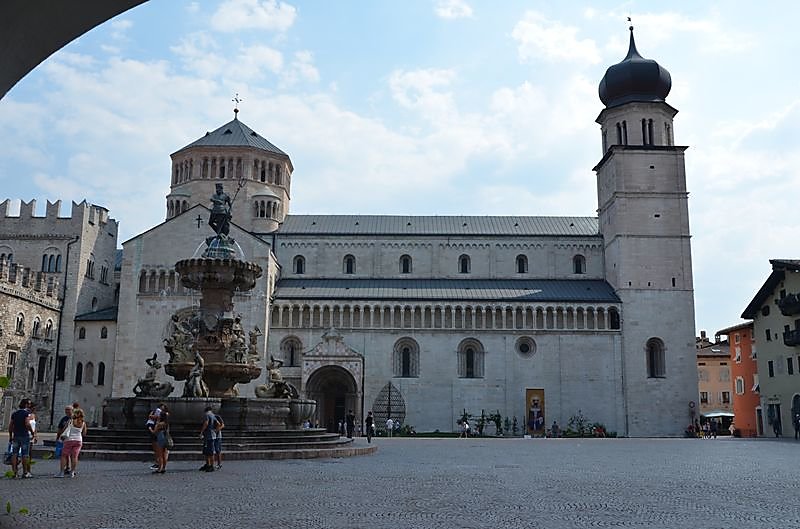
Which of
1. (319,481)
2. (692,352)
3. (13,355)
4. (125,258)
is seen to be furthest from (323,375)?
(319,481)

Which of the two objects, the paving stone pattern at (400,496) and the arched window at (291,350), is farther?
the arched window at (291,350)

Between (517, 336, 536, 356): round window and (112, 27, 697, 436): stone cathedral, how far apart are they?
82mm

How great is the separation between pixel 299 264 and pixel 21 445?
45787 millimetres

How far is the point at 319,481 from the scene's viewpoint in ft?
49.9

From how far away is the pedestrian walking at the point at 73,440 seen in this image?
621 inches

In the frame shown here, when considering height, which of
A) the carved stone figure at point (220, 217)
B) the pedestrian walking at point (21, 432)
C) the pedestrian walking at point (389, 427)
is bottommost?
the pedestrian walking at point (389, 427)

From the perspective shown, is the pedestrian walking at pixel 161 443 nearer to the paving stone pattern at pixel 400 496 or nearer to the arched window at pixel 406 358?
the paving stone pattern at pixel 400 496

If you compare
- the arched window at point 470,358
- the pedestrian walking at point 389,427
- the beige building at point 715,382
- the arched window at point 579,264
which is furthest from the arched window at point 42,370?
the beige building at point 715,382

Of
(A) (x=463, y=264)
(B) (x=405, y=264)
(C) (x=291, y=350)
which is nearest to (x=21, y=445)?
(C) (x=291, y=350)

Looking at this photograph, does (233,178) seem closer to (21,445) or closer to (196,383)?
(196,383)

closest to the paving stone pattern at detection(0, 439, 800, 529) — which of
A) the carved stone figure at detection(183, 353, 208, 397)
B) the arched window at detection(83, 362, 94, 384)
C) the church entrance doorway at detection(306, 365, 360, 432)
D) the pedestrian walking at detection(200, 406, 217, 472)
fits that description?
the pedestrian walking at detection(200, 406, 217, 472)

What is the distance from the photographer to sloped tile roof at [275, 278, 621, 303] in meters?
55.4

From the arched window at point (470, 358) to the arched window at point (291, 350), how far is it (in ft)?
37.6

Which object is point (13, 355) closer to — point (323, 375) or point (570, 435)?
point (323, 375)
